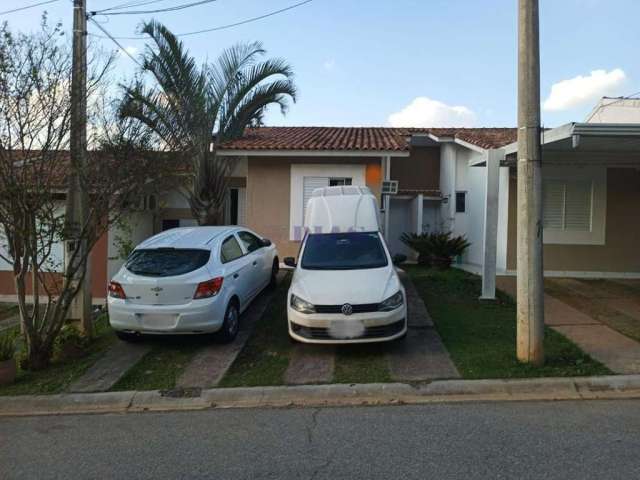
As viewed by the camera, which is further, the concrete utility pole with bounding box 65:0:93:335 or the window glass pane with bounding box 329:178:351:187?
the window glass pane with bounding box 329:178:351:187

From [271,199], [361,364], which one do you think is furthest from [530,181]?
[271,199]

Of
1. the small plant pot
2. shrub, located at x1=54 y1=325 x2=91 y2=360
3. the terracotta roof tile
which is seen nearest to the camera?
the small plant pot

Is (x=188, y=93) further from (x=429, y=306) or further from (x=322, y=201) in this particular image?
(x=429, y=306)

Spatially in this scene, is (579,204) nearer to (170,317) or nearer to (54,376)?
(170,317)

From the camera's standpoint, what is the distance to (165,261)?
727 cm

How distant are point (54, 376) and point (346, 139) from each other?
10183 mm

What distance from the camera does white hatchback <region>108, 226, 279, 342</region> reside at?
682 cm

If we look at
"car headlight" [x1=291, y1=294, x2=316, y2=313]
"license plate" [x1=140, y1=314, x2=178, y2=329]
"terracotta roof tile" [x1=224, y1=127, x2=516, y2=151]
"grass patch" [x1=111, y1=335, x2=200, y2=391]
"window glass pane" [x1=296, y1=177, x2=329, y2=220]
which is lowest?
"grass patch" [x1=111, y1=335, x2=200, y2=391]

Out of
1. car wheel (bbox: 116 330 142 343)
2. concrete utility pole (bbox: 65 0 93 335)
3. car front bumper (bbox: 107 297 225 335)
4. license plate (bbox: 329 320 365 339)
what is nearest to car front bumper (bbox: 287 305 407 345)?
license plate (bbox: 329 320 365 339)

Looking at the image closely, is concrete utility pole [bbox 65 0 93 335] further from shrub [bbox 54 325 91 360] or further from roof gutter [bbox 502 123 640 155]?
roof gutter [bbox 502 123 640 155]

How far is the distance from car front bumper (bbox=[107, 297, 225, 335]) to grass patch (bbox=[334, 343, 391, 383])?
71.3 inches

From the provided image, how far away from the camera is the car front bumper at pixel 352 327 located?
20.8 feet

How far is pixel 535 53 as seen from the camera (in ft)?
19.1

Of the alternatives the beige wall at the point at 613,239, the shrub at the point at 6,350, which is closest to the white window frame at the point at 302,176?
the beige wall at the point at 613,239
